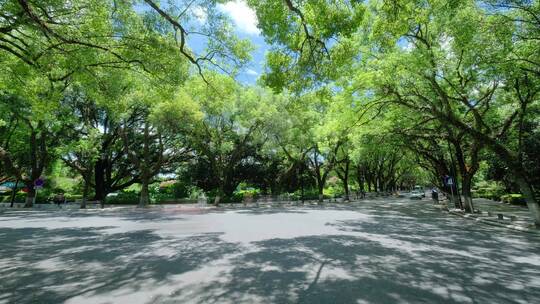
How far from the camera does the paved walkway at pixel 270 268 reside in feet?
16.9

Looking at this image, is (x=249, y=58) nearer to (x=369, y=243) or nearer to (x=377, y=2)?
(x=377, y=2)

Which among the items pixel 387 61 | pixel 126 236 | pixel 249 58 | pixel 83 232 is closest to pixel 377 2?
pixel 387 61

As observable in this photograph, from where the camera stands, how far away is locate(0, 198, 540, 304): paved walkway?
16.9 ft

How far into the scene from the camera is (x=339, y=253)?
8.23 metres

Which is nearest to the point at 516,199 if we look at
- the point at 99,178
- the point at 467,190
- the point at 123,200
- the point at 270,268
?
the point at 467,190

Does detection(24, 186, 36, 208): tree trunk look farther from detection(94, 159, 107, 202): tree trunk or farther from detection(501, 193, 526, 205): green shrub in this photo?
detection(501, 193, 526, 205): green shrub

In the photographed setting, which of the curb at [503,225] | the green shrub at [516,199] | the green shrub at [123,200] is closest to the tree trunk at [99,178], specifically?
the green shrub at [123,200]

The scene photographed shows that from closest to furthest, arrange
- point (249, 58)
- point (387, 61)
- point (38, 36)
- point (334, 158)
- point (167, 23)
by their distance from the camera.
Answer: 1. point (167, 23)
2. point (38, 36)
3. point (249, 58)
4. point (387, 61)
5. point (334, 158)

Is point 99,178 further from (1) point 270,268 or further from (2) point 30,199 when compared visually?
(1) point 270,268

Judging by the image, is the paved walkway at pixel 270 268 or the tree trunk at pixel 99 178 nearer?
the paved walkway at pixel 270 268

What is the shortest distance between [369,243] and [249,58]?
24.6ft

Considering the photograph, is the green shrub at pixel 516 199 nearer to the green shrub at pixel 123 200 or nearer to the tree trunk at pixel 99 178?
the green shrub at pixel 123 200

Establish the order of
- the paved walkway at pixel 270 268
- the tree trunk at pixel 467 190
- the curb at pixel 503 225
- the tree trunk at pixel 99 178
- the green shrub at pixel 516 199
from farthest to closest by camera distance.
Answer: the tree trunk at pixel 99 178 → the green shrub at pixel 516 199 → the tree trunk at pixel 467 190 → the curb at pixel 503 225 → the paved walkway at pixel 270 268

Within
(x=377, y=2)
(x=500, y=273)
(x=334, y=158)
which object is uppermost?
(x=377, y=2)
